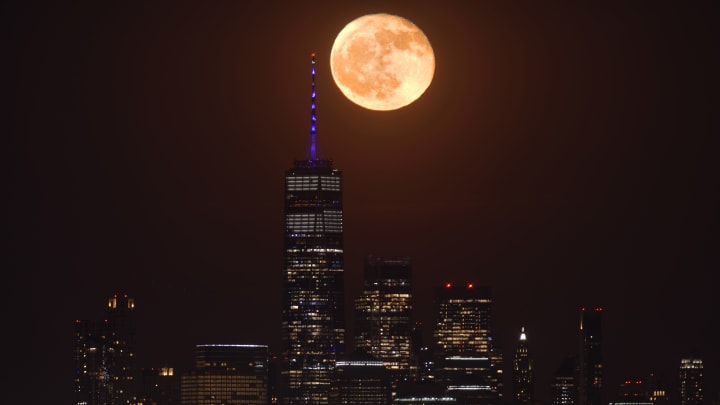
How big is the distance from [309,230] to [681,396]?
49534 mm

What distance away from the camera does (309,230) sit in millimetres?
165000

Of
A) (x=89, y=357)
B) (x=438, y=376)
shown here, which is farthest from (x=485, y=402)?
(x=89, y=357)

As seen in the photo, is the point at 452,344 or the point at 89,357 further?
the point at 452,344

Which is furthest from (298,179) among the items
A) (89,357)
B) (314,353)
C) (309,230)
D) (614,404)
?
(614,404)

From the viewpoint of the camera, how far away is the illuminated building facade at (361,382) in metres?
155

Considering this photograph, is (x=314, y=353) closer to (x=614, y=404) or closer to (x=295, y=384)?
(x=295, y=384)

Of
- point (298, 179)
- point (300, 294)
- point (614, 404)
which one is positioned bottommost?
point (614, 404)

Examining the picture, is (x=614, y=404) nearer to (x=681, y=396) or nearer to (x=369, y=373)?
(x=681, y=396)

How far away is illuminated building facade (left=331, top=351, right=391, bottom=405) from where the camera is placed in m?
155

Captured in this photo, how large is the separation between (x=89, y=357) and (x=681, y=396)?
7083 centimetres

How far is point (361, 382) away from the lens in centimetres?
15662

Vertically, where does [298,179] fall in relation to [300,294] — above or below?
above

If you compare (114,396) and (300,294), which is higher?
(300,294)

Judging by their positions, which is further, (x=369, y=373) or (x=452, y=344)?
(x=452, y=344)
